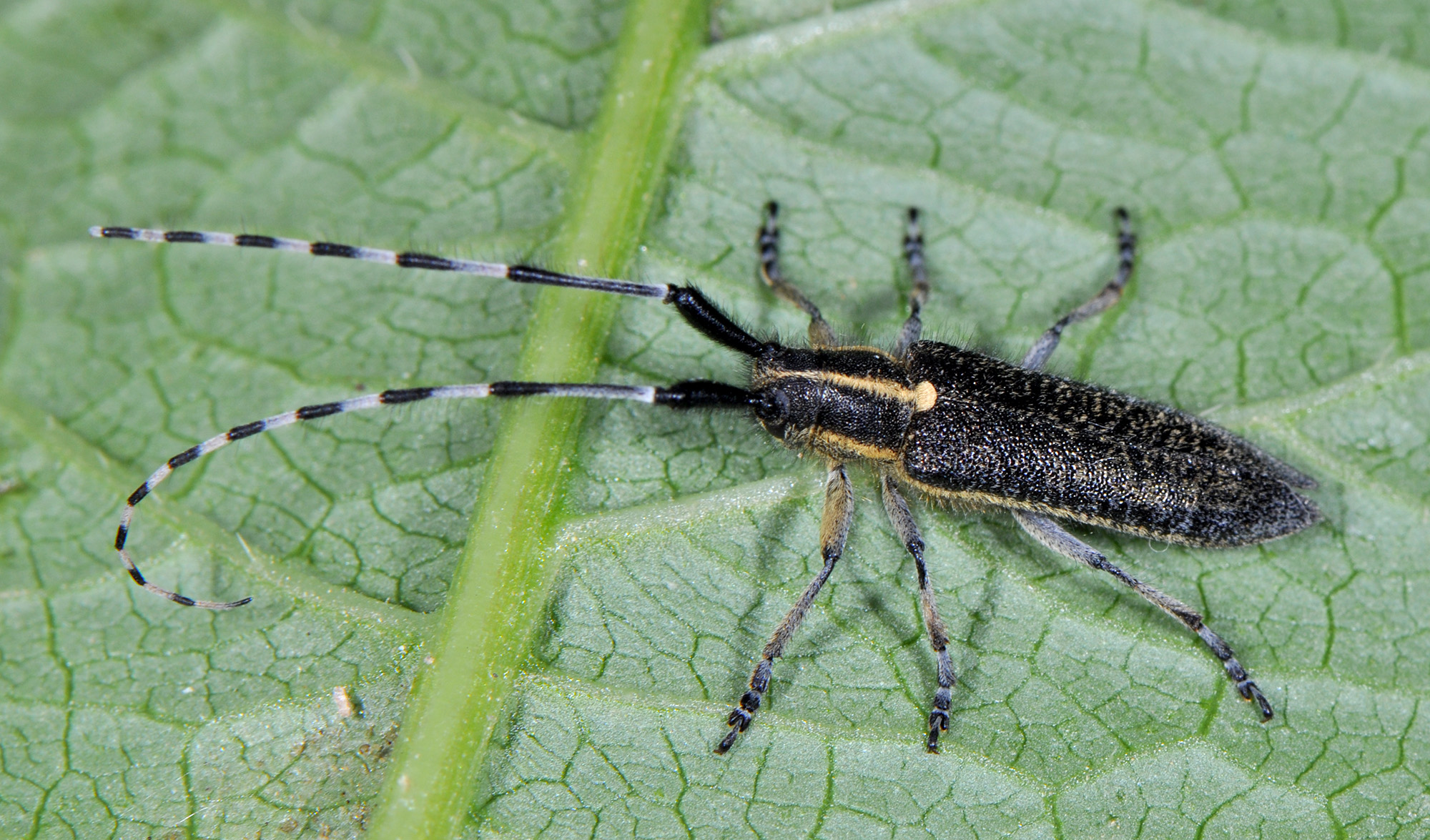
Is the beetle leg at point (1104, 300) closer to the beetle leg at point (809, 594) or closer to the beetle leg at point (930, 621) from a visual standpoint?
the beetle leg at point (930, 621)

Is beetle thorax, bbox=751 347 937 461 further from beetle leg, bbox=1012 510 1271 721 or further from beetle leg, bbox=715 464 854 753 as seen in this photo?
beetle leg, bbox=1012 510 1271 721

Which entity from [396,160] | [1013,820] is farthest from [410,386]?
[1013,820]

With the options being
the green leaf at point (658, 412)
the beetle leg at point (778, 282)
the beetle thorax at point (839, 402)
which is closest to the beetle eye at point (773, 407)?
the beetle thorax at point (839, 402)

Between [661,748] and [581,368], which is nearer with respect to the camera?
[661,748]

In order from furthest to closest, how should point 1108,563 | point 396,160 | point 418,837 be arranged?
point 396,160, point 1108,563, point 418,837

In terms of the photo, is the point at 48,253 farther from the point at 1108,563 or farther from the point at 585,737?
the point at 1108,563

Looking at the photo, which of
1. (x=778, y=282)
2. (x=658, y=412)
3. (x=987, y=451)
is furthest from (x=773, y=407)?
(x=987, y=451)
